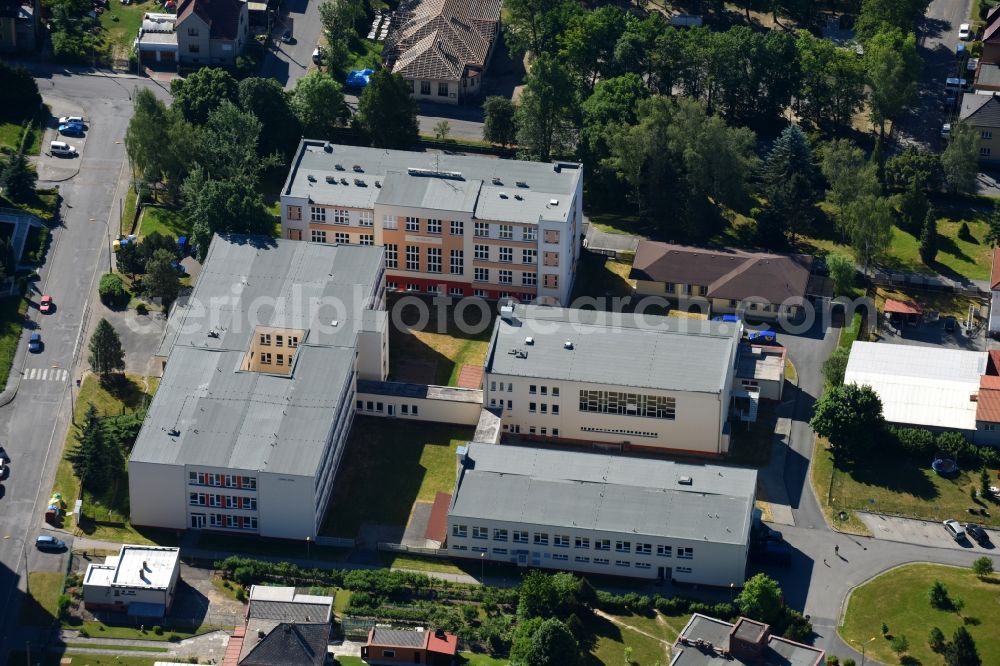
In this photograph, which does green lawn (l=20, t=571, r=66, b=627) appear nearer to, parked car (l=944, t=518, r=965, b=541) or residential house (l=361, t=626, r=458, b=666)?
residential house (l=361, t=626, r=458, b=666)

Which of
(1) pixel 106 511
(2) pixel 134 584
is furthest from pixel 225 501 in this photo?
(2) pixel 134 584

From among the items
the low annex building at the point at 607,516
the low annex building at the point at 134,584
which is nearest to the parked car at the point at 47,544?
the low annex building at the point at 134,584

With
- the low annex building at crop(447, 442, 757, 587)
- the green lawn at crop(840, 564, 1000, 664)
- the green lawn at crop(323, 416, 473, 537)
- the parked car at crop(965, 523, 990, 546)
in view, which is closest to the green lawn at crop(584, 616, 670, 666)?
the low annex building at crop(447, 442, 757, 587)

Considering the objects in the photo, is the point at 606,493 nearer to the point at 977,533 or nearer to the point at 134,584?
the point at 977,533

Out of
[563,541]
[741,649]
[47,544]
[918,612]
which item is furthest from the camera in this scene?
[47,544]

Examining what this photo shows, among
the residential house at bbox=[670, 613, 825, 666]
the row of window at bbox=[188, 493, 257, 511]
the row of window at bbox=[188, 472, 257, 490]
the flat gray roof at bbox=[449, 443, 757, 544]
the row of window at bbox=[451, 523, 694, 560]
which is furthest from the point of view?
the row of window at bbox=[188, 493, 257, 511]

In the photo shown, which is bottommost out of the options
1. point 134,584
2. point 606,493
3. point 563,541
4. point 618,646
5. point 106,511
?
point 106,511

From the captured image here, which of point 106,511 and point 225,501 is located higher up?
point 225,501
